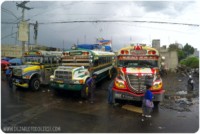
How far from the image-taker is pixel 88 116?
7758 millimetres

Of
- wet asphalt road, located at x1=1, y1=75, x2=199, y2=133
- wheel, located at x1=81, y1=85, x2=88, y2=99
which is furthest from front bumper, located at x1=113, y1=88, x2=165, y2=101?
wheel, located at x1=81, y1=85, x2=88, y2=99

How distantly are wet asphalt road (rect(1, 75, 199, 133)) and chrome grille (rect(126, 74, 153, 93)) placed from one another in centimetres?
110

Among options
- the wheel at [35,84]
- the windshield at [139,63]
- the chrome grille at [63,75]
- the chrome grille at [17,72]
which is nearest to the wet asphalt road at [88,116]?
the chrome grille at [63,75]

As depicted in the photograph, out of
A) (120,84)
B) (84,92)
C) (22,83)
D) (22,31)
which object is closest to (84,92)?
(84,92)

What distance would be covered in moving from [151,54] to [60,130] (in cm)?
603

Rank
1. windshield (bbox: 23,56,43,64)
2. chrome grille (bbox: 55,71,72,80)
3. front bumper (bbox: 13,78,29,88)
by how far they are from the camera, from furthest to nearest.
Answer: windshield (bbox: 23,56,43,64) → front bumper (bbox: 13,78,29,88) → chrome grille (bbox: 55,71,72,80)

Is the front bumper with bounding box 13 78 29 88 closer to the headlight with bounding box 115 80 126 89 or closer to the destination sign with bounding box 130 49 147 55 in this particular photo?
the headlight with bounding box 115 80 126 89

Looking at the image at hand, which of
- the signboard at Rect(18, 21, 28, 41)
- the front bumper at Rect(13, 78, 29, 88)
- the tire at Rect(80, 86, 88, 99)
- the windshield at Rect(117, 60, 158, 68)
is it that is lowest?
the tire at Rect(80, 86, 88, 99)

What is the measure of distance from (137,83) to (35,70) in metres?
7.20

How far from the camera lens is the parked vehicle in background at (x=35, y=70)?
11992 mm

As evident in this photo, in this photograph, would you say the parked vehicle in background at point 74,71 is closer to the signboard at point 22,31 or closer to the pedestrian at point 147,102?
the pedestrian at point 147,102

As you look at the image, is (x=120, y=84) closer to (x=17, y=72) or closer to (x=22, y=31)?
(x=17, y=72)

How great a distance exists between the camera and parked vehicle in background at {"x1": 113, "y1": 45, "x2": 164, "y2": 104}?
871 cm

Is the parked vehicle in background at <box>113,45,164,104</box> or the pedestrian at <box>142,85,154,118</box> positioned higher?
the parked vehicle in background at <box>113,45,164,104</box>
